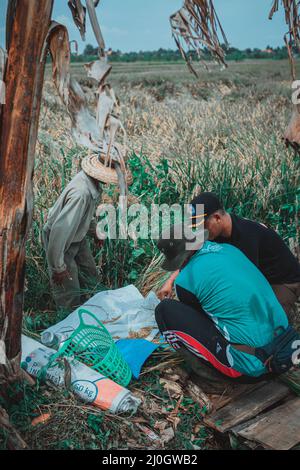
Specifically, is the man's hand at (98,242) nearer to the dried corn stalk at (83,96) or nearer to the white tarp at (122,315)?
the white tarp at (122,315)

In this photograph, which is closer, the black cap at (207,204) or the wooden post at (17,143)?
the wooden post at (17,143)

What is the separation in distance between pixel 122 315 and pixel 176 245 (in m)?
0.87

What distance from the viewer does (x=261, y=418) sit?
2.82 metres

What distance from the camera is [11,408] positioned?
268cm

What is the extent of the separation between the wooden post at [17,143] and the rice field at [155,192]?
526 millimetres

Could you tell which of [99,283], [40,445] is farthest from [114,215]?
[40,445]

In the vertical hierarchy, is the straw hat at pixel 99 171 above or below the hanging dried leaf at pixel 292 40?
below

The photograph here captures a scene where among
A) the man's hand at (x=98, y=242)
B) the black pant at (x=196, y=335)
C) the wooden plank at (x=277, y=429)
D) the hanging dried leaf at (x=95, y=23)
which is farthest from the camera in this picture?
the man's hand at (x=98, y=242)

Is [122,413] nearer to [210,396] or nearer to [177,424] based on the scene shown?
[177,424]

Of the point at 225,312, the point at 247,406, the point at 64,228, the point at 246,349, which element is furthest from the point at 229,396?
the point at 64,228

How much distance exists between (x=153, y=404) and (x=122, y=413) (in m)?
0.26

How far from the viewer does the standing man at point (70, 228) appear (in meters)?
3.72

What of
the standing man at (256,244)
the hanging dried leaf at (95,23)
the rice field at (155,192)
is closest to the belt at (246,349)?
the rice field at (155,192)

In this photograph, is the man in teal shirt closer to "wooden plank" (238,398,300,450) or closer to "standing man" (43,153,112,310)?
"wooden plank" (238,398,300,450)
